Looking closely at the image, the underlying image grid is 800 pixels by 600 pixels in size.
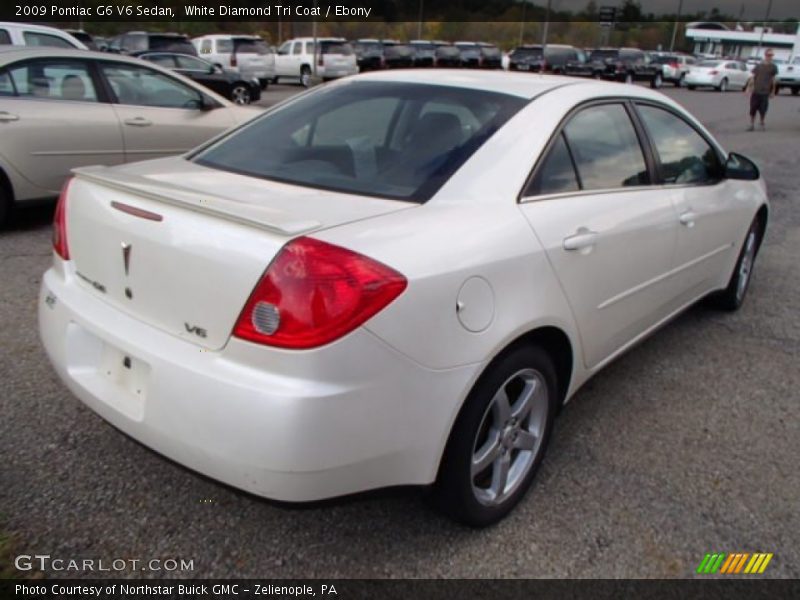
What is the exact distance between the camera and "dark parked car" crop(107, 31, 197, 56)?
60.5ft

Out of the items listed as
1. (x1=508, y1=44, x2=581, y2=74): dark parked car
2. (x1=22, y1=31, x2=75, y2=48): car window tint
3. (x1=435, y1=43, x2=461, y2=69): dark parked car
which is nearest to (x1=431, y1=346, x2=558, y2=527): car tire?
(x1=22, y1=31, x2=75, y2=48): car window tint

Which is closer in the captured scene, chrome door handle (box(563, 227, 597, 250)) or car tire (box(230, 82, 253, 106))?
chrome door handle (box(563, 227, 597, 250))

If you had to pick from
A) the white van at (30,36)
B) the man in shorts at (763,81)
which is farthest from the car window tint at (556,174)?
the man in shorts at (763,81)

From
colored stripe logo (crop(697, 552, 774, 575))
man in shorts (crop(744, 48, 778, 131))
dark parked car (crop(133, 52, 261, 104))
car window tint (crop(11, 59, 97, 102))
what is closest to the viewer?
colored stripe logo (crop(697, 552, 774, 575))

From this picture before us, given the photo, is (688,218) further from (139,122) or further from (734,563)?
(139,122)

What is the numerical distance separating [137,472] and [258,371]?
3.62ft

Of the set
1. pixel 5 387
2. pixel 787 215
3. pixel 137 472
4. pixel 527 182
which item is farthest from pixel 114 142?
pixel 787 215

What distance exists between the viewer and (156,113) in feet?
20.4

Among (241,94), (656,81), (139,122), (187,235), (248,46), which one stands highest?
(248,46)

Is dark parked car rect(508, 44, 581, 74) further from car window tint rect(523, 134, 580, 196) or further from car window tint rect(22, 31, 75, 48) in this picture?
car window tint rect(523, 134, 580, 196)

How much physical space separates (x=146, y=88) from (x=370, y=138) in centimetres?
436

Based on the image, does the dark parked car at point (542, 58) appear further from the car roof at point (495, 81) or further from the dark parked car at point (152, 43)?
the car roof at point (495, 81)

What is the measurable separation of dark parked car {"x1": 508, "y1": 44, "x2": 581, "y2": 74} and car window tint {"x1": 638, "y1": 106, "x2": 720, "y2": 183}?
2835 centimetres

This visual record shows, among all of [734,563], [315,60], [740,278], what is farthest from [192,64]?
[734,563]
